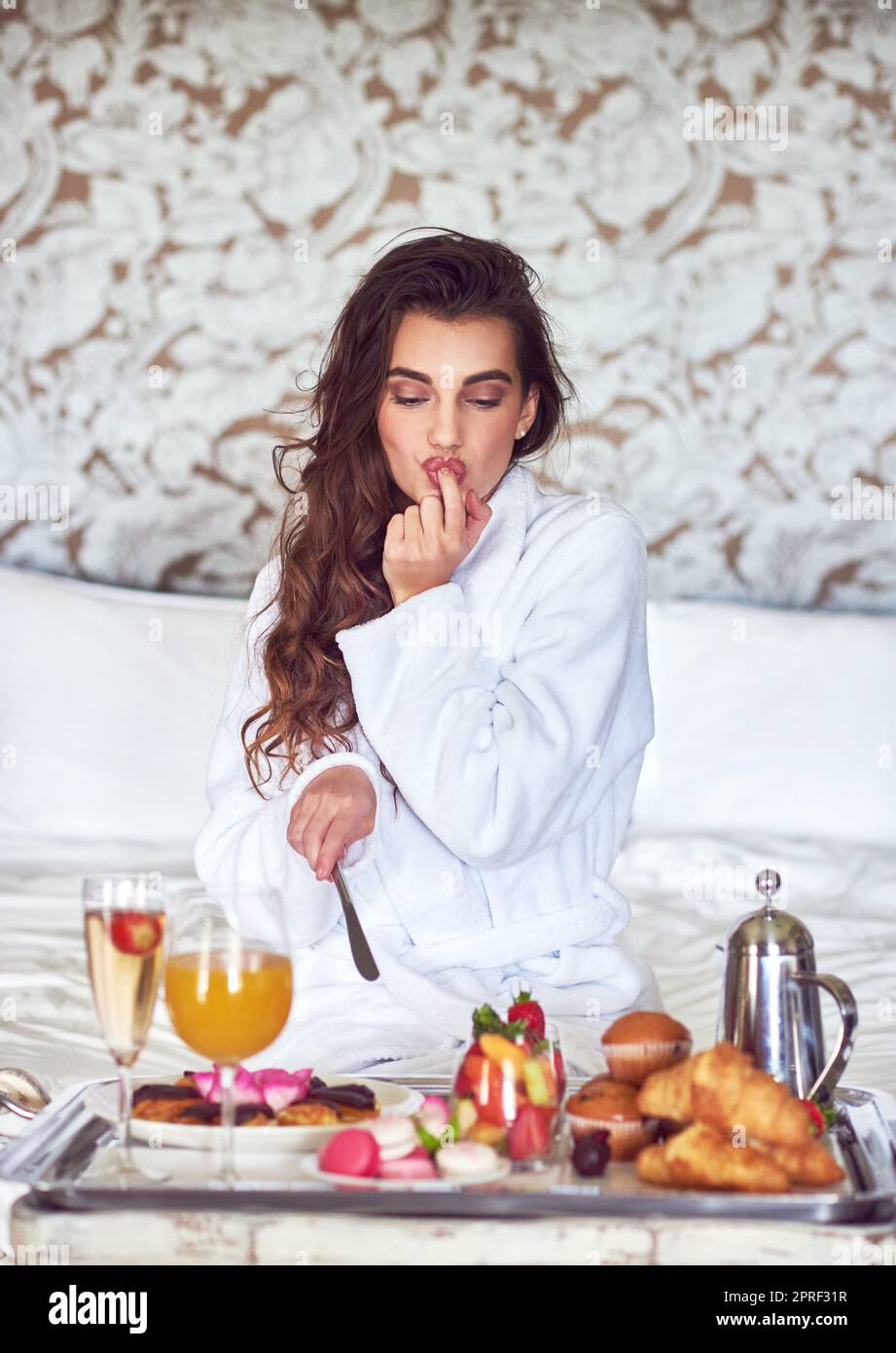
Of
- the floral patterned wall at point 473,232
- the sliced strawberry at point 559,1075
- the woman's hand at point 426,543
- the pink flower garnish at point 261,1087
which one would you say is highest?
the floral patterned wall at point 473,232

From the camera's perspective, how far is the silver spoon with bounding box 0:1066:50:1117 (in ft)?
3.87

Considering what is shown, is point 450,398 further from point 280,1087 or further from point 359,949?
point 280,1087

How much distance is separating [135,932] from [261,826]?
74 cm

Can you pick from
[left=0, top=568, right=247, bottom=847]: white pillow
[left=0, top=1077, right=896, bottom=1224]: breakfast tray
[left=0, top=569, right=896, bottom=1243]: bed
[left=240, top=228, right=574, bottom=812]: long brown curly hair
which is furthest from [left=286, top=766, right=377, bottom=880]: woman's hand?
[left=0, top=568, right=247, bottom=847]: white pillow

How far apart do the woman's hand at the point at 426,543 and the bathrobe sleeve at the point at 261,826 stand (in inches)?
7.7

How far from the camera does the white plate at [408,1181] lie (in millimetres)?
875

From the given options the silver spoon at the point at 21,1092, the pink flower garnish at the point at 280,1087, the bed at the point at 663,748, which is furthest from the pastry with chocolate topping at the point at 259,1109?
the bed at the point at 663,748

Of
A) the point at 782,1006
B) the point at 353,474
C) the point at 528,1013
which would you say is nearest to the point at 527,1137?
the point at 528,1013

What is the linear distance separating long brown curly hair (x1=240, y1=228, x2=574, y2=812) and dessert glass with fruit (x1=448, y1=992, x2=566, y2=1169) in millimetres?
761

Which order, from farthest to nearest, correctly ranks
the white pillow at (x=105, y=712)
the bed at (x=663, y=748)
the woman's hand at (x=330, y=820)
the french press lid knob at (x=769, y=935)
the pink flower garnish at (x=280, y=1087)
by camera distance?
the white pillow at (x=105, y=712) < the bed at (x=663, y=748) < the woman's hand at (x=330, y=820) < the french press lid knob at (x=769, y=935) < the pink flower garnish at (x=280, y=1087)

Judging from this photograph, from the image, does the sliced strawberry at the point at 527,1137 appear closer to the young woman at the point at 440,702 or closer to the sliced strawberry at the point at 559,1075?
the sliced strawberry at the point at 559,1075

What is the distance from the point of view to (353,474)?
1.88 m
